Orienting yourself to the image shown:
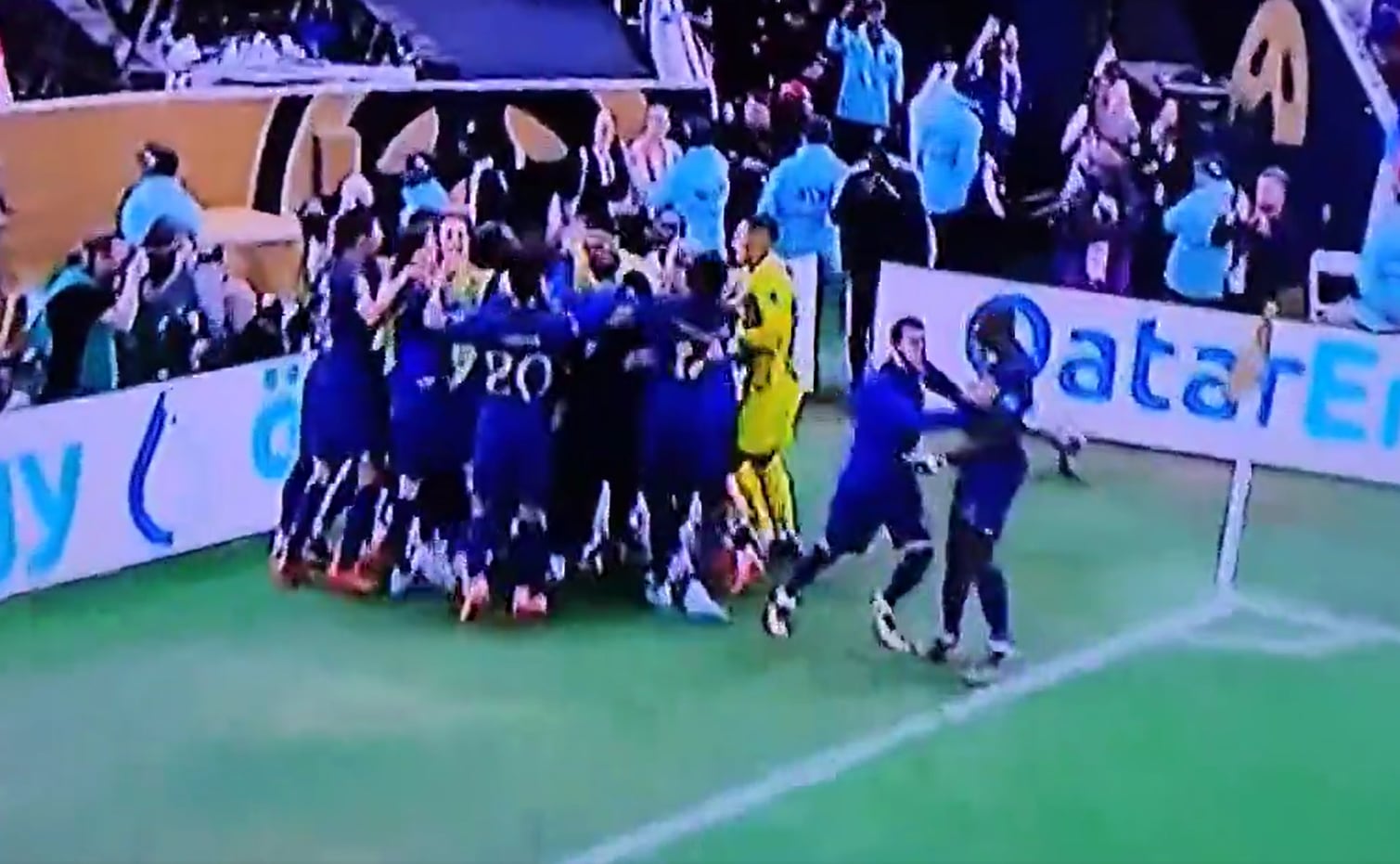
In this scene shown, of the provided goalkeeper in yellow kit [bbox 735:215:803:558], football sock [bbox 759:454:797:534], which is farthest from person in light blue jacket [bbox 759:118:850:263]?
football sock [bbox 759:454:797:534]

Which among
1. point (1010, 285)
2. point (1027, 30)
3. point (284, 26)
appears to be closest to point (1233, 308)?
point (1010, 285)

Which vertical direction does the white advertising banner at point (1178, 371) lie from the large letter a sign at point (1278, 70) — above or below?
below

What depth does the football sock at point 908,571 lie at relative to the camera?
9.22 feet

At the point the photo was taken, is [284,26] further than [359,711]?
Yes

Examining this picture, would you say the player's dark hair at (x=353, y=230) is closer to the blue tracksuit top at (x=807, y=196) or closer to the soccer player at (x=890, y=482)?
the blue tracksuit top at (x=807, y=196)

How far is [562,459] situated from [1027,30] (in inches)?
40.0

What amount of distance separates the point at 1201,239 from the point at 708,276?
30.9 inches

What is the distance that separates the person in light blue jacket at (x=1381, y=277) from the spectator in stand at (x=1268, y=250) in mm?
88

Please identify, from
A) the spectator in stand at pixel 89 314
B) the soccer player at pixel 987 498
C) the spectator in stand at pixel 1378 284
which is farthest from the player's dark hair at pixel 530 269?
the spectator in stand at pixel 1378 284

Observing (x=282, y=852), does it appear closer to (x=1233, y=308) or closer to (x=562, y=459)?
(x=562, y=459)

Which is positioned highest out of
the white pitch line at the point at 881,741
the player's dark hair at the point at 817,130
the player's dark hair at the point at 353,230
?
the player's dark hair at the point at 817,130

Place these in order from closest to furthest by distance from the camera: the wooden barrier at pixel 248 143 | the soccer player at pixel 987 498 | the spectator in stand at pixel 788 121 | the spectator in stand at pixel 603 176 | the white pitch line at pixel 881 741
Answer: the white pitch line at pixel 881 741 < the soccer player at pixel 987 498 < the wooden barrier at pixel 248 143 < the spectator in stand at pixel 603 176 < the spectator in stand at pixel 788 121

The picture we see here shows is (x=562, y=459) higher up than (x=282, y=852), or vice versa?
(x=562, y=459)

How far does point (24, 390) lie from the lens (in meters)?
2.81
